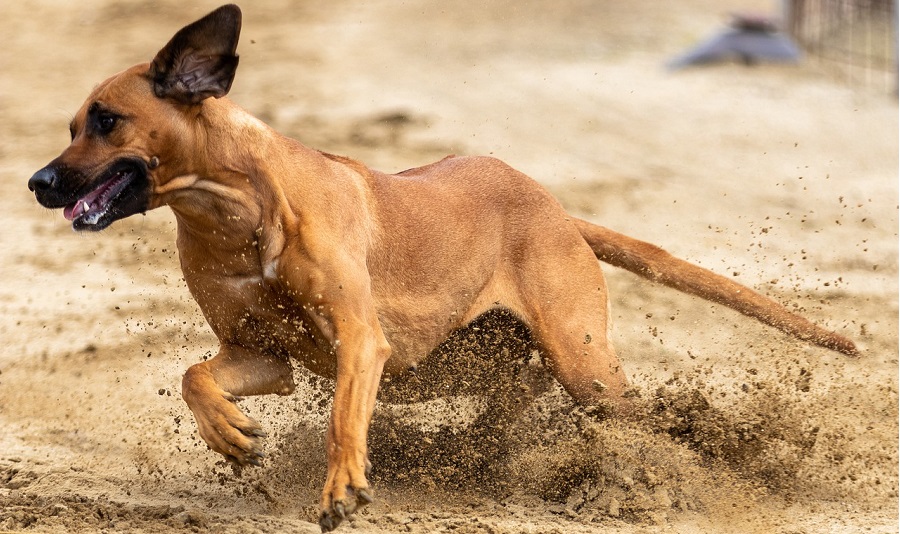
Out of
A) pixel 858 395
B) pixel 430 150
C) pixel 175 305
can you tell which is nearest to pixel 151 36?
pixel 430 150

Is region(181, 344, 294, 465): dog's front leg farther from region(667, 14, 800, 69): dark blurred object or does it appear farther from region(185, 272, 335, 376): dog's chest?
region(667, 14, 800, 69): dark blurred object

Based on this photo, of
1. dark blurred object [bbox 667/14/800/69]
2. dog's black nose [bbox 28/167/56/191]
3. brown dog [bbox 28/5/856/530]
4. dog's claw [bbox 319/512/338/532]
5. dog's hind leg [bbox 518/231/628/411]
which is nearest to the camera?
dog's claw [bbox 319/512/338/532]

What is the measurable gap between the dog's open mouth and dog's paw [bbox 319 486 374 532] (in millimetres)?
1199

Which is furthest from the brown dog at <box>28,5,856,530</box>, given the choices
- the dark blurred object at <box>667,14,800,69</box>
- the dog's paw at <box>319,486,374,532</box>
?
the dark blurred object at <box>667,14,800,69</box>

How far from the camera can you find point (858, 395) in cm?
650

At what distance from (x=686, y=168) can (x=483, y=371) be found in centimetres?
538

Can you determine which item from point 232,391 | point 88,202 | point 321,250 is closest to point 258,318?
point 232,391

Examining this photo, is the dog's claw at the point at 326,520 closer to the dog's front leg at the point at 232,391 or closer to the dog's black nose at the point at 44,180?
the dog's front leg at the point at 232,391

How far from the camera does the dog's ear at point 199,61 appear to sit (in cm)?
387

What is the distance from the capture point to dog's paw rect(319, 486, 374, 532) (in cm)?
359

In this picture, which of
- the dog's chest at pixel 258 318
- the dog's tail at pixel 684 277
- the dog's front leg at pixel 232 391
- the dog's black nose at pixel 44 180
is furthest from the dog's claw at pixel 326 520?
the dog's tail at pixel 684 277

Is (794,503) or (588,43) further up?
(588,43)

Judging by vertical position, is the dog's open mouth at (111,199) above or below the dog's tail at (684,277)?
above

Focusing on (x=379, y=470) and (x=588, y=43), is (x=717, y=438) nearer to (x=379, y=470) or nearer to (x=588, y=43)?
(x=379, y=470)
